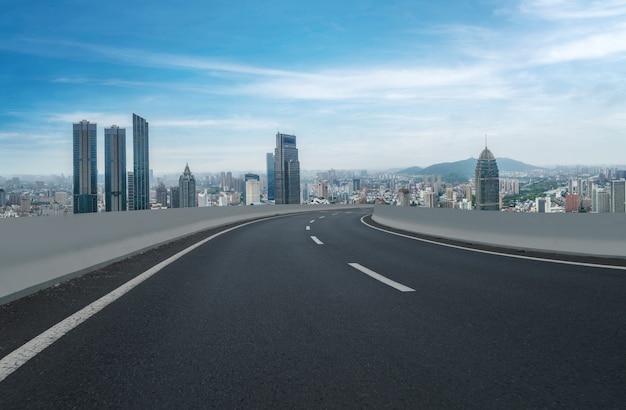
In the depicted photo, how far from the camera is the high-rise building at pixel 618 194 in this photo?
36.3 ft

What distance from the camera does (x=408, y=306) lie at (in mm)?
5543

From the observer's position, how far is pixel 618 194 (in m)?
11.8

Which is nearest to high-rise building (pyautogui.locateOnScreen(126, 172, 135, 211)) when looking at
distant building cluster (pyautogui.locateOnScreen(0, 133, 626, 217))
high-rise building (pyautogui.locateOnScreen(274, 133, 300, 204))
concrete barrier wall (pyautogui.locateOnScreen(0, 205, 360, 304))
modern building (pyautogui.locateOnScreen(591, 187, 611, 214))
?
distant building cluster (pyautogui.locateOnScreen(0, 133, 626, 217))

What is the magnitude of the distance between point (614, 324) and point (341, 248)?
27.2 ft

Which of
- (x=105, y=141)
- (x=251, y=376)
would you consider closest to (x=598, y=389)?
(x=251, y=376)

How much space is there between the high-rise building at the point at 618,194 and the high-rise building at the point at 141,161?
53.8 m

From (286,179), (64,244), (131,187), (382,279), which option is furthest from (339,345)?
(286,179)

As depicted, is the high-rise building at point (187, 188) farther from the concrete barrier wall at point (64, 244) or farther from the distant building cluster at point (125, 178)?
the concrete barrier wall at point (64, 244)

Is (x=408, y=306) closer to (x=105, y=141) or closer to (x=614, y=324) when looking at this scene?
(x=614, y=324)

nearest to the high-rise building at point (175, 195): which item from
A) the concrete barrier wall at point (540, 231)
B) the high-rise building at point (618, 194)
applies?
the concrete barrier wall at point (540, 231)

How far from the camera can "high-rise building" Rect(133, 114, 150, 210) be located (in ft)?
218

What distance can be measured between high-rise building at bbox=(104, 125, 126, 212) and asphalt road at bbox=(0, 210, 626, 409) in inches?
1947

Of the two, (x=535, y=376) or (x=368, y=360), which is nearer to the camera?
(x=535, y=376)

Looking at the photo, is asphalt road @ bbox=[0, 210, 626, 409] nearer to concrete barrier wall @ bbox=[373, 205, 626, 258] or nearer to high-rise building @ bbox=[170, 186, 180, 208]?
concrete barrier wall @ bbox=[373, 205, 626, 258]
